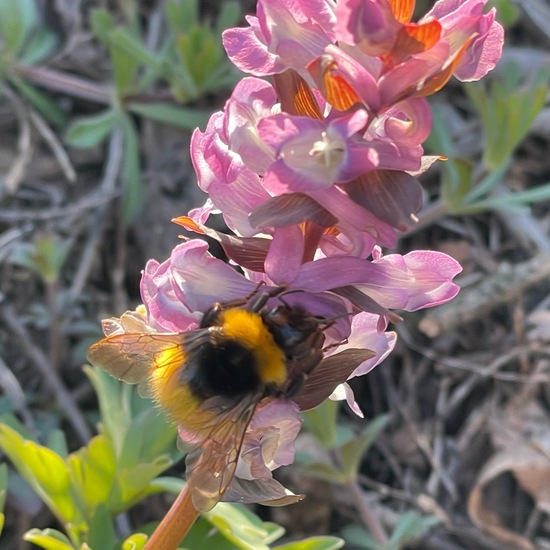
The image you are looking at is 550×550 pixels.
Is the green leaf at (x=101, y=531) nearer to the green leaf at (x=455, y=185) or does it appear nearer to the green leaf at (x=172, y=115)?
the green leaf at (x=455, y=185)

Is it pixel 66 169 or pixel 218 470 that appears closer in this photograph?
pixel 218 470

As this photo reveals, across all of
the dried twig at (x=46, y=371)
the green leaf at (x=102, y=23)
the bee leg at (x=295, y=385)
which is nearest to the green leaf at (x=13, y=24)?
the green leaf at (x=102, y=23)

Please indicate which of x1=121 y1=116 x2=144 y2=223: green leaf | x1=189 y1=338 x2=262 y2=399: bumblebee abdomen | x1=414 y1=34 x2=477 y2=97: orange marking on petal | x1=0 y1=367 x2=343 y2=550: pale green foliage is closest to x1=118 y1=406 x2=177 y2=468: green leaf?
x1=0 y1=367 x2=343 y2=550: pale green foliage

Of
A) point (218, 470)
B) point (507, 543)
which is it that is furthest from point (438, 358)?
point (218, 470)

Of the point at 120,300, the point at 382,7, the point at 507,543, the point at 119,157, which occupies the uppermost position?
the point at 382,7

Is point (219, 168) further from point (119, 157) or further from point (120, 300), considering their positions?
point (119, 157)

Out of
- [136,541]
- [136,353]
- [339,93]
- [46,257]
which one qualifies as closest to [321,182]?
[339,93]

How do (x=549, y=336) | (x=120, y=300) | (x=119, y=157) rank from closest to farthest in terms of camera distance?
(x=549, y=336) < (x=120, y=300) < (x=119, y=157)

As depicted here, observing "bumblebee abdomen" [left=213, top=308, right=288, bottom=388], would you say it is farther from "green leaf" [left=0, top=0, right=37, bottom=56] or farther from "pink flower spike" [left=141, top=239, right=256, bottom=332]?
"green leaf" [left=0, top=0, right=37, bottom=56]
